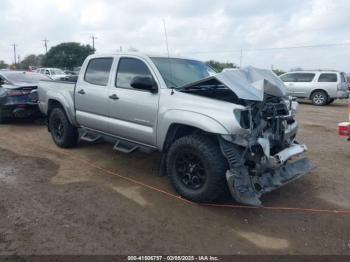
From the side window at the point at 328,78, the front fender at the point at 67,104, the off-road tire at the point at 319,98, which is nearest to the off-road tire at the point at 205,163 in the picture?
the front fender at the point at 67,104

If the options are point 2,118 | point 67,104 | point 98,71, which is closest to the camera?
point 98,71

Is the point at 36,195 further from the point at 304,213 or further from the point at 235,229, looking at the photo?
the point at 304,213

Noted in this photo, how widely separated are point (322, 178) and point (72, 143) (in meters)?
4.69

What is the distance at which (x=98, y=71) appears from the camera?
19.0ft

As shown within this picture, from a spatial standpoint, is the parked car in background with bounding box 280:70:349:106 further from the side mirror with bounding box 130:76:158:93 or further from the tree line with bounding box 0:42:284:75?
the tree line with bounding box 0:42:284:75

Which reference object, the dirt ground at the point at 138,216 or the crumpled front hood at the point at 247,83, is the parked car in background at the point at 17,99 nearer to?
the dirt ground at the point at 138,216

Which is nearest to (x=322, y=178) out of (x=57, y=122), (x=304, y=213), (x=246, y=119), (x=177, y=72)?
(x=304, y=213)

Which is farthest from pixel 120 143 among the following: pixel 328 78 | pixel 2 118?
pixel 328 78

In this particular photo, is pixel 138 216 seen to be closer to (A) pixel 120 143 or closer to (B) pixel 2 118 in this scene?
(A) pixel 120 143

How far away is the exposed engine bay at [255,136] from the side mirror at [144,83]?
0.47 m

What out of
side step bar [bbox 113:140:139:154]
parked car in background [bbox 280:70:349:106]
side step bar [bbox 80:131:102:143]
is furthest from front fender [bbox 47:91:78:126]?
parked car in background [bbox 280:70:349:106]

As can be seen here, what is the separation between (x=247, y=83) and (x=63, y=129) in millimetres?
4040

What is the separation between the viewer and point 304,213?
13.5ft

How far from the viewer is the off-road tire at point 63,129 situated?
6.54 metres
